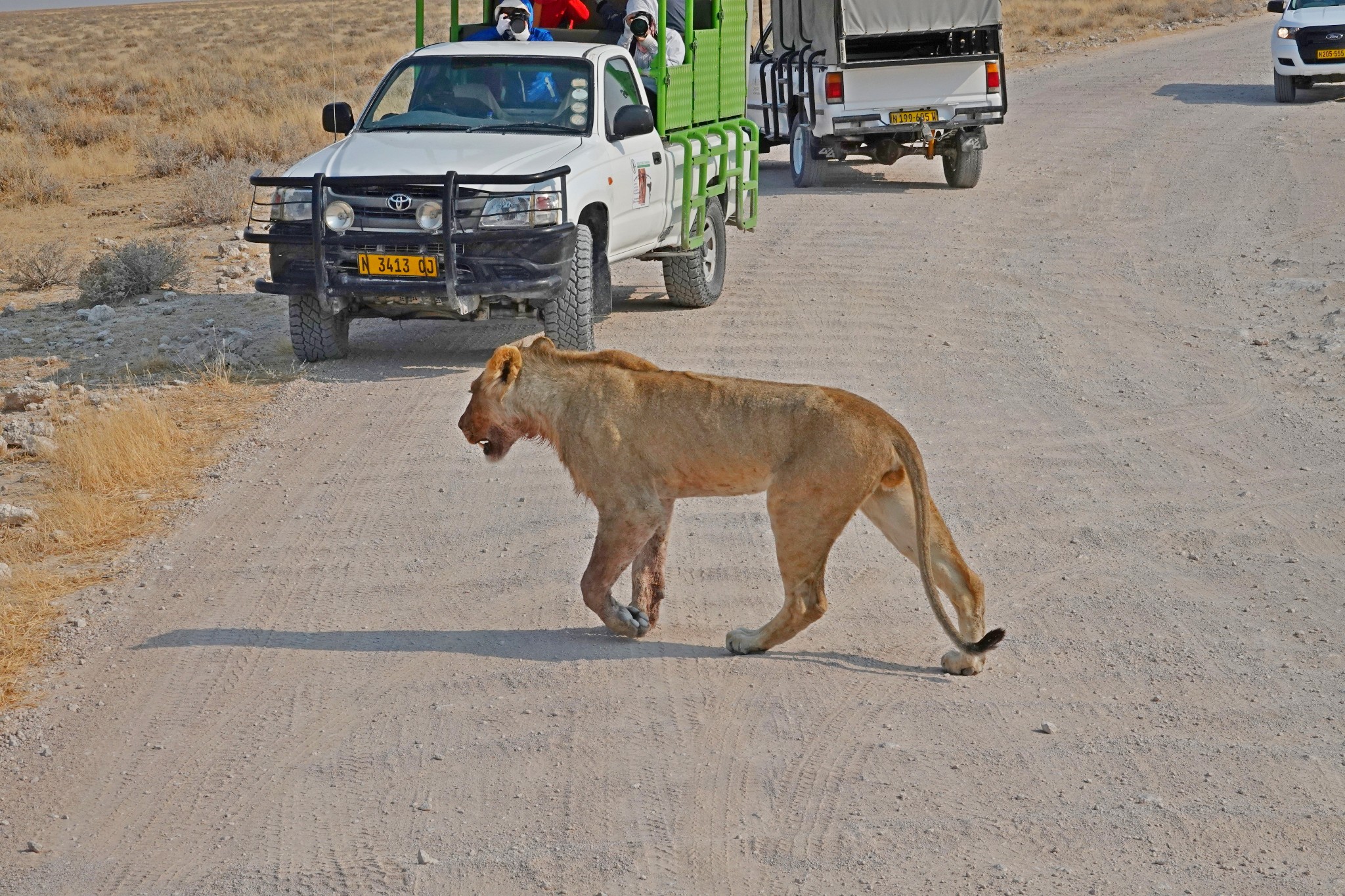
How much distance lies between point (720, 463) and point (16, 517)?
390 cm

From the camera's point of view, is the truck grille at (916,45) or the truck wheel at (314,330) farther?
the truck grille at (916,45)

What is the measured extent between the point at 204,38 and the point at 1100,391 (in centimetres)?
5124

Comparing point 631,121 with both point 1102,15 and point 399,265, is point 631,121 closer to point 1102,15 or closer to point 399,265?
point 399,265

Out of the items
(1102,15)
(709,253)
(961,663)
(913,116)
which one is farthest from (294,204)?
(1102,15)

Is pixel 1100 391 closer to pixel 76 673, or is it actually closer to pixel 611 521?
pixel 611 521

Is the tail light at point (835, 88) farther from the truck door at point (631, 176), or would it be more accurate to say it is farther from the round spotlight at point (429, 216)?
the round spotlight at point (429, 216)

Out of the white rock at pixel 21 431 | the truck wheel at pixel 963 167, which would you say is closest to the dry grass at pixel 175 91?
the truck wheel at pixel 963 167

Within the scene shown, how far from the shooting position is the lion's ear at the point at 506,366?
5402 mm

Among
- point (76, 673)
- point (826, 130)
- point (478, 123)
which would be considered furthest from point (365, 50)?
point (76, 673)

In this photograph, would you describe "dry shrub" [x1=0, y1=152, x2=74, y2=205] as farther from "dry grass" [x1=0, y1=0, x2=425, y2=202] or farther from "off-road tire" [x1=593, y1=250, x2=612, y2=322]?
"off-road tire" [x1=593, y1=250, x2=612, y2=322]

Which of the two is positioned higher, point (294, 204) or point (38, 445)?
point (294, 204)

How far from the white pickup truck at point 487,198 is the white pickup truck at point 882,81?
601cm

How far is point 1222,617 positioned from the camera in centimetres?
563

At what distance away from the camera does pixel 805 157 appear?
18422mm
